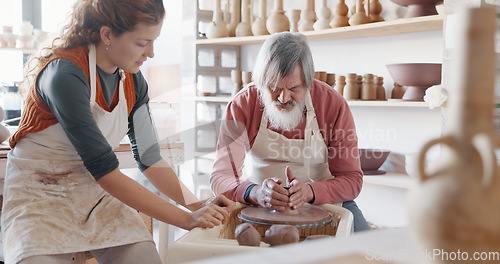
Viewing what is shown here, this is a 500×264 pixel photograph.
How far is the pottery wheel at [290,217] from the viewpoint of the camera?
137 cm

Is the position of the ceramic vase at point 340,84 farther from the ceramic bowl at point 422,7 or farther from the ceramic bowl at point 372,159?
the ceramic bowl at point 422,7

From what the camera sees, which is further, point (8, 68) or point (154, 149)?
point (8, 68)

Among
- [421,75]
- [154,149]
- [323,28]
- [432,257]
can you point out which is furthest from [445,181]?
[323,28]

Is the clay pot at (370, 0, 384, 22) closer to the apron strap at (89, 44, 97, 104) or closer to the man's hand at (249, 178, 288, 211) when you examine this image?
the man's hand at (249, 178, 288, 211)

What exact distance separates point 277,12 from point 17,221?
2.24m

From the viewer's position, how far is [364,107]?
313 cm

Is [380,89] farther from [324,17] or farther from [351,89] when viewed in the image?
[324,17]

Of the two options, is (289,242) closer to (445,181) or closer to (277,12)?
(445,181)

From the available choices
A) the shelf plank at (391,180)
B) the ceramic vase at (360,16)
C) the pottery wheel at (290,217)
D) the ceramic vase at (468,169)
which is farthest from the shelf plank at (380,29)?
the ceramic vase at (468,169)

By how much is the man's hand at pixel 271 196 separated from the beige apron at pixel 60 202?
0.39 meters

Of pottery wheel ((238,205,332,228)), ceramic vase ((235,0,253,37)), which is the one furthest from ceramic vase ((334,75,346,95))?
pottery wheel ((238,205,332,228))

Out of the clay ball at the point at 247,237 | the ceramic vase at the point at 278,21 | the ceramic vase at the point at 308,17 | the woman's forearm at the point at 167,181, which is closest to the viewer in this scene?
the clay ball at the point at 247,237

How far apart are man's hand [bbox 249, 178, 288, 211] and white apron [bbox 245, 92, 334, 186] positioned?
29 cm

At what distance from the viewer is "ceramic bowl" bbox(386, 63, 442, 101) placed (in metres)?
2.49
